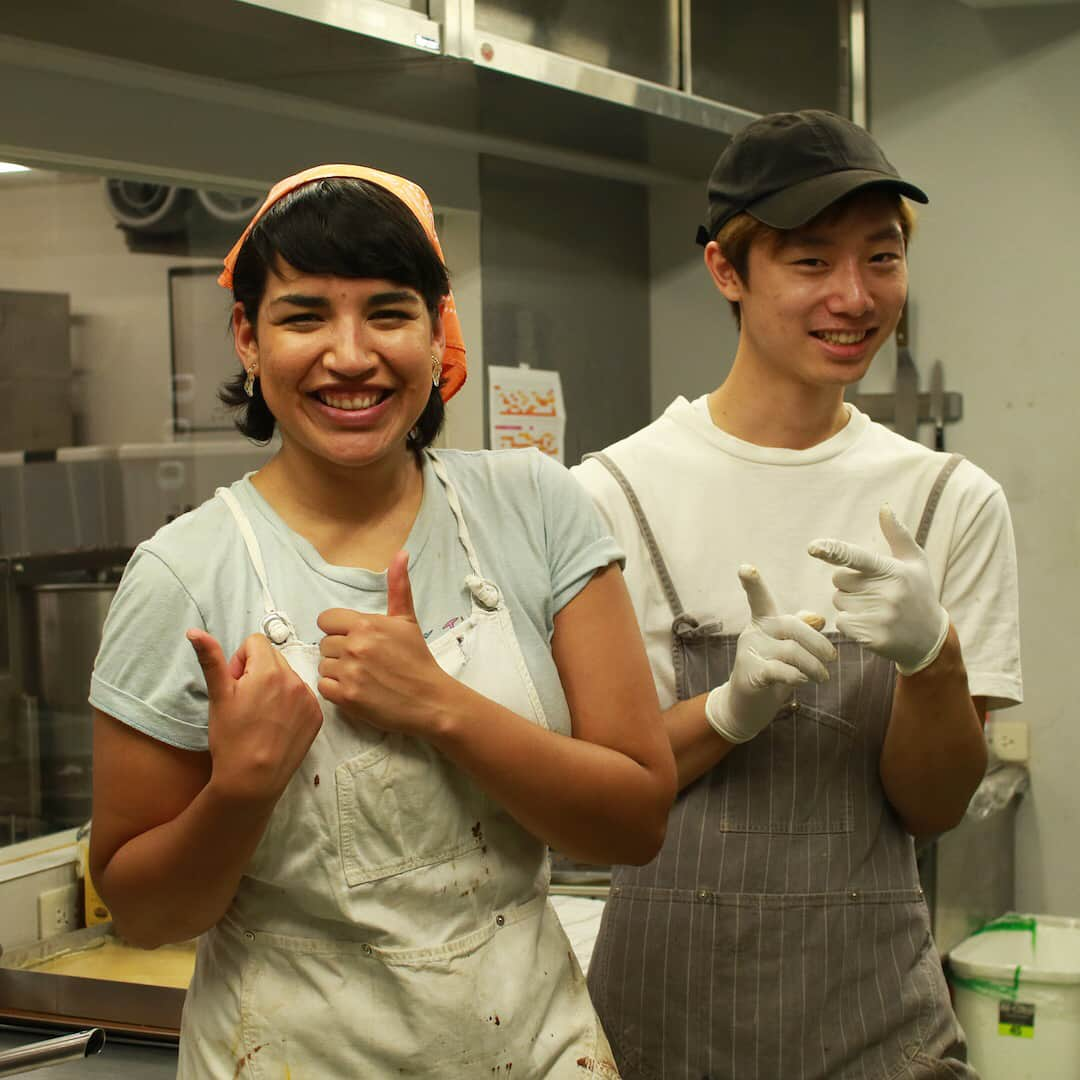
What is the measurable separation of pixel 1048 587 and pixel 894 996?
183 centimetres

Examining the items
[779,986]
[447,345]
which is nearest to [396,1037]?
[779,986]

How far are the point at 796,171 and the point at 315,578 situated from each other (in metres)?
0.68

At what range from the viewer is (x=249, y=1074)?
1.05m

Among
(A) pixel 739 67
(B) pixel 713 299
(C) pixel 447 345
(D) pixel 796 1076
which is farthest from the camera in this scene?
(B) pixel 713 299

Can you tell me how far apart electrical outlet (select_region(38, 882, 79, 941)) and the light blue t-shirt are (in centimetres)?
118

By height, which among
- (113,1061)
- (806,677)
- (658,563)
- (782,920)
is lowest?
(113,1061)

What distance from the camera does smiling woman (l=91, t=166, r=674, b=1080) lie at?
1.02 meters

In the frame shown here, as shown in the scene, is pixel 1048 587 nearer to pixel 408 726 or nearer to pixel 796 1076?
pixel 796 1076

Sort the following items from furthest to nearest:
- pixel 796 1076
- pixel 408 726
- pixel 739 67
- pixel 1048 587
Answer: pixel 1048 587 < pixel 739 67 < pixel 796 1076 < pixel 408 726

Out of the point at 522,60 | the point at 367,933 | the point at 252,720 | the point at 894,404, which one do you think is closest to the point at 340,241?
the point at 252,720

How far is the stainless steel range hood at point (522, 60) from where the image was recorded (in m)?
1.77

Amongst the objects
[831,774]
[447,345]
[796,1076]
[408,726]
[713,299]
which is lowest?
[796,1076]

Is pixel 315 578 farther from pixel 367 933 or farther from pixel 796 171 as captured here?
pixel 796 171

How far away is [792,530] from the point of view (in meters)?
1.46
